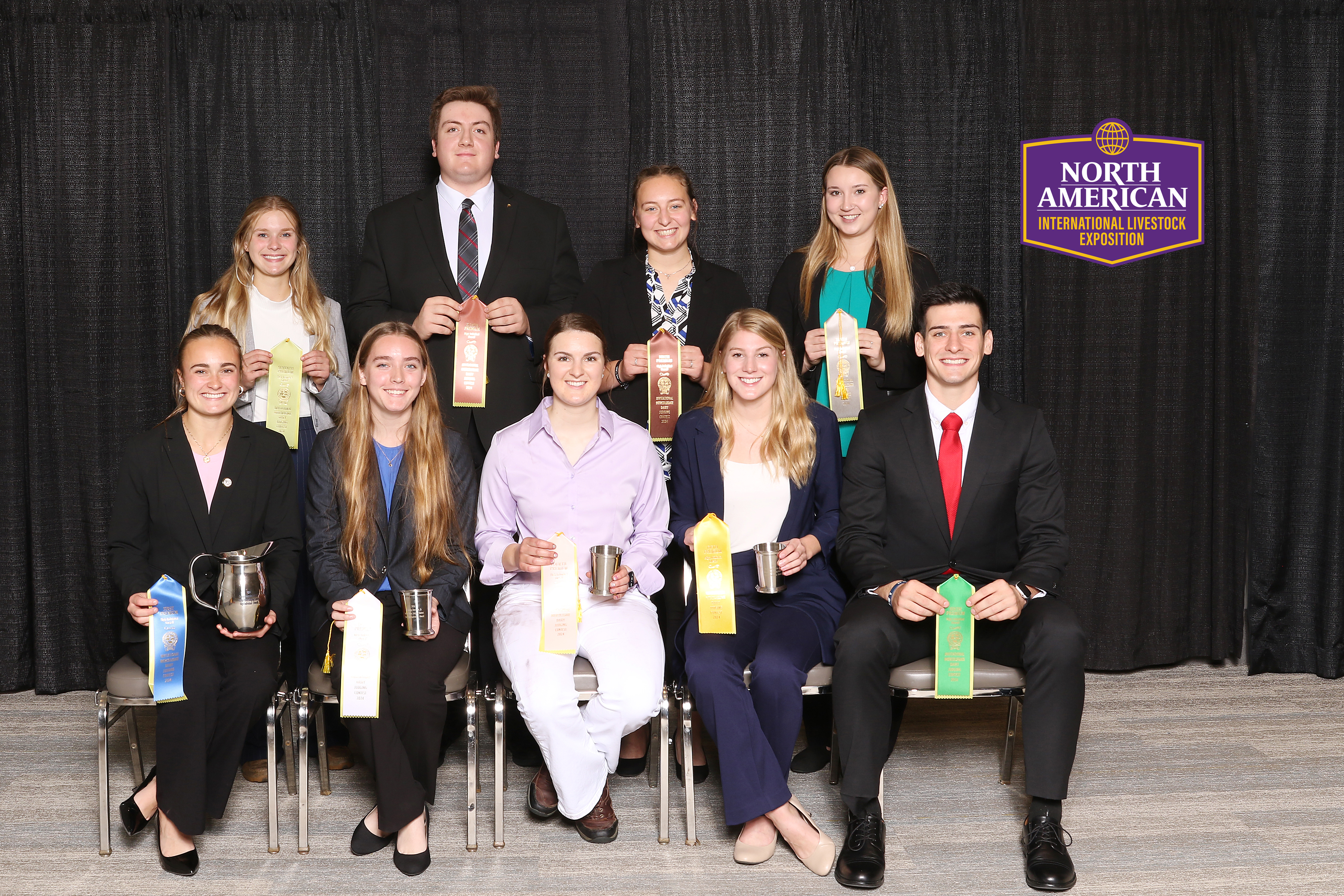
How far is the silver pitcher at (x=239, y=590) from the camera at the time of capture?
282cm

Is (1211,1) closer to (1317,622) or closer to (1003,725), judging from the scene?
(1317,622)

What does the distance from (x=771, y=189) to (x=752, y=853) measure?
2.42 meters

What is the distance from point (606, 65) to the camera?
4016mm

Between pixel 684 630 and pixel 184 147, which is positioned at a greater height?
pixel 184 147

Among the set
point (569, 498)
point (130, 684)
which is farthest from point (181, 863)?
point (569, 498)

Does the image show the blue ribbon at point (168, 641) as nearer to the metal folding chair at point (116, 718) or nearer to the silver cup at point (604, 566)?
the metal folding chair at point (116, 718)

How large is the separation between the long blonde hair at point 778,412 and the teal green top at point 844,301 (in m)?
0.29

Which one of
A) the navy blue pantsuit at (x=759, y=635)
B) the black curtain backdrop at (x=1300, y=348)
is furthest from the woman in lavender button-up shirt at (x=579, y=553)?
the black curtain backdrop at (x=1300, y=348)

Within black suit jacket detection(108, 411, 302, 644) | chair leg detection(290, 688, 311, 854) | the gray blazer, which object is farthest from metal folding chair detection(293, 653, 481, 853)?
the gray blazer

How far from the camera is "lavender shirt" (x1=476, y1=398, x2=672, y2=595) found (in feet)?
10.1

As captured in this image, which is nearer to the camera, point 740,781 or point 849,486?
point 740,781

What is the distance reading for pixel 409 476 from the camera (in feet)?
10.2

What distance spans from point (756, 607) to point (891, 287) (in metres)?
1.13

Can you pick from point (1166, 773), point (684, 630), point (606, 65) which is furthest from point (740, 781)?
point (606, 65)
